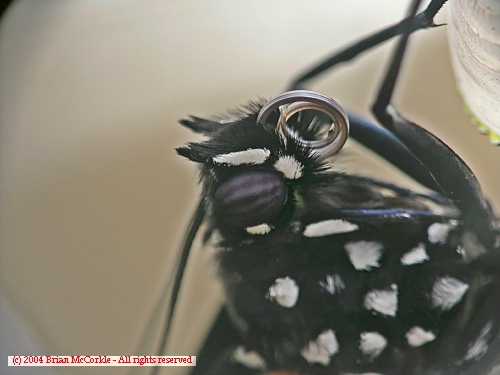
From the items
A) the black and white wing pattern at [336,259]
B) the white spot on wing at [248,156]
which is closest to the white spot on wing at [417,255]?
the black and white wing pattern at [336,259]

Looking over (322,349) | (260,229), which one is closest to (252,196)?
(260,229)

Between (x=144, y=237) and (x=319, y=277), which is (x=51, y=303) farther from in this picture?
(x=319, y=277)

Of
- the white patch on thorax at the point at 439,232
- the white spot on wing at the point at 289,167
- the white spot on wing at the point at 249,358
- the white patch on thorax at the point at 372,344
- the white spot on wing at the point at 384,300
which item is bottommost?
the white spot on wing at the point at 249,358

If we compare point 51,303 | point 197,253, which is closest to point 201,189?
point 197,253

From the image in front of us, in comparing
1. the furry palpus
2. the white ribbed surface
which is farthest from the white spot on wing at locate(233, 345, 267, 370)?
the white ribbed surface

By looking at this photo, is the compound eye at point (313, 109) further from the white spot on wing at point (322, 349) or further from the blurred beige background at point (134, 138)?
the white spot on wing at point (322, 349)
